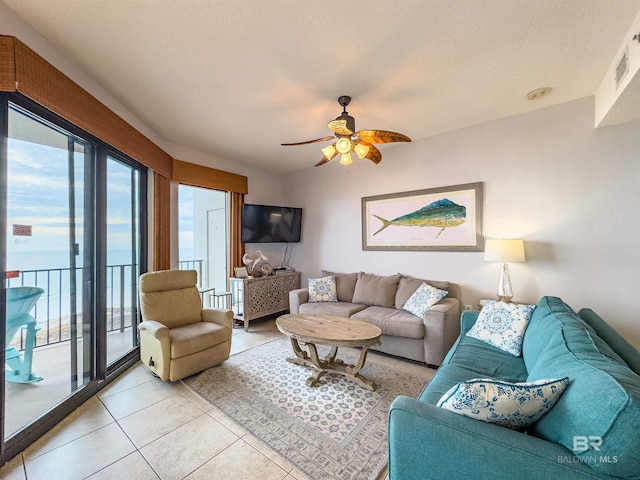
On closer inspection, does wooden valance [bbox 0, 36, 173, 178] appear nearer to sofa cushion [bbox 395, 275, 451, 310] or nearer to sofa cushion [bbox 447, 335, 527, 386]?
sofa cushion [bbox 447, 335, 527, 386]

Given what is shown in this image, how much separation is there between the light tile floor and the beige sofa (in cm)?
176

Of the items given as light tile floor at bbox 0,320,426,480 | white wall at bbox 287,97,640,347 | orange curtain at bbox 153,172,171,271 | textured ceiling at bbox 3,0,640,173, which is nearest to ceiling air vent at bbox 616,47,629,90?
textured ceiling at bbox 3,0,640,173

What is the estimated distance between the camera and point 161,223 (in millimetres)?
3404

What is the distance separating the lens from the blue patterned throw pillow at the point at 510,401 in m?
0.99

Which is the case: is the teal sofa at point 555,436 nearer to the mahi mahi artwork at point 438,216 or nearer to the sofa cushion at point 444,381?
the sofa cushion at point 444,381

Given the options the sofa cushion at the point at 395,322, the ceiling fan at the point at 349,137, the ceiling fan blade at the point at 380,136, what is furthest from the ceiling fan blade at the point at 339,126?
the sofa cushion at the point at 395,322

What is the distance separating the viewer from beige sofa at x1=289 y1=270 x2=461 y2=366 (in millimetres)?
2791

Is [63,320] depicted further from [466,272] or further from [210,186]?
[466,272]

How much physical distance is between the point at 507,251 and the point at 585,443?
2.27m

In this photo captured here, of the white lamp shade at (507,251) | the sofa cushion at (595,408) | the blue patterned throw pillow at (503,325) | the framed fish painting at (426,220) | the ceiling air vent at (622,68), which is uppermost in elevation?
the ceiling air vent at (622,68)

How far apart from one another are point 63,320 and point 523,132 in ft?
15.7

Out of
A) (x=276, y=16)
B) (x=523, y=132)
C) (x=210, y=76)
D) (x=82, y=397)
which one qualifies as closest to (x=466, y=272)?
(x=523, y=132)

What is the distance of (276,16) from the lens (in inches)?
64.6

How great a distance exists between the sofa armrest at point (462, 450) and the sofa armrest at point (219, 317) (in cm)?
222
